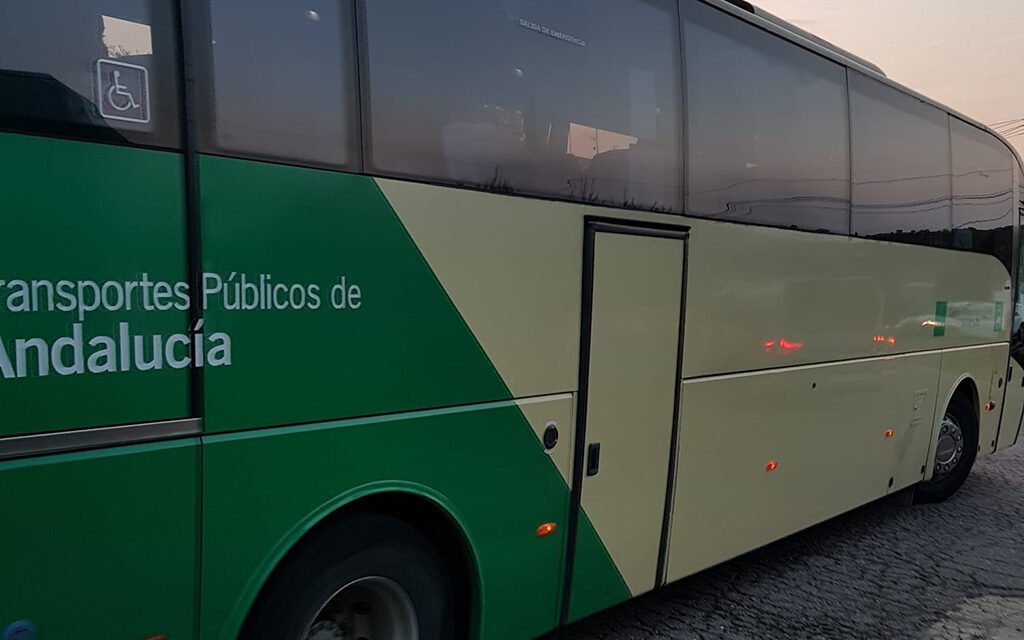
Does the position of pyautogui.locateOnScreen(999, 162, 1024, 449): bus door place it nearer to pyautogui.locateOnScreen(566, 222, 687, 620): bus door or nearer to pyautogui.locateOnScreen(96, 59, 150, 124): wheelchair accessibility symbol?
pyautogui.locateOnScreen(566, 222, 687, 620): bus door

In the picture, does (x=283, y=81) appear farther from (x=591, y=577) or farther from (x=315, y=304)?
(x=591, y=577)

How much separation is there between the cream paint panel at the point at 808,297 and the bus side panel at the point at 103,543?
2.64 metres

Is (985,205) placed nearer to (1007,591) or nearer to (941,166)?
(941,166)

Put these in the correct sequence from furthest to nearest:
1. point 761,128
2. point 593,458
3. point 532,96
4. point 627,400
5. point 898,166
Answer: point 898,166
point 761,128
point 627,400
point 593,458
point 532,96

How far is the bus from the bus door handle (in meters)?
0.02

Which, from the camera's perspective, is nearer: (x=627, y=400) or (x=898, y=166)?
(x=627, y=400)

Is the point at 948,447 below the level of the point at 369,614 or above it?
below

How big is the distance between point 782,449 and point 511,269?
2.59 m

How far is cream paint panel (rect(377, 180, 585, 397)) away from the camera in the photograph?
2873mm

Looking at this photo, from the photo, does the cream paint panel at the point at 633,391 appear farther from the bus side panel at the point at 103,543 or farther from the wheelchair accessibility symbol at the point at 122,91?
the wheelchair accessibility symbol at the point at 122,91

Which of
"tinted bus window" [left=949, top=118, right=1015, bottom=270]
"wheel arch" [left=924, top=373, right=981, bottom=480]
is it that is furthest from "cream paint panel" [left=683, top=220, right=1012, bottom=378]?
"wheel arch" [left=924, top=373, right=981, bottom=480]

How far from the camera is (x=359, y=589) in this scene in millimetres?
2928

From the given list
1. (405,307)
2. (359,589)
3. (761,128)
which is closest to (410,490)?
(359,589)

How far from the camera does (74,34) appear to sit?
2037 millimetres
